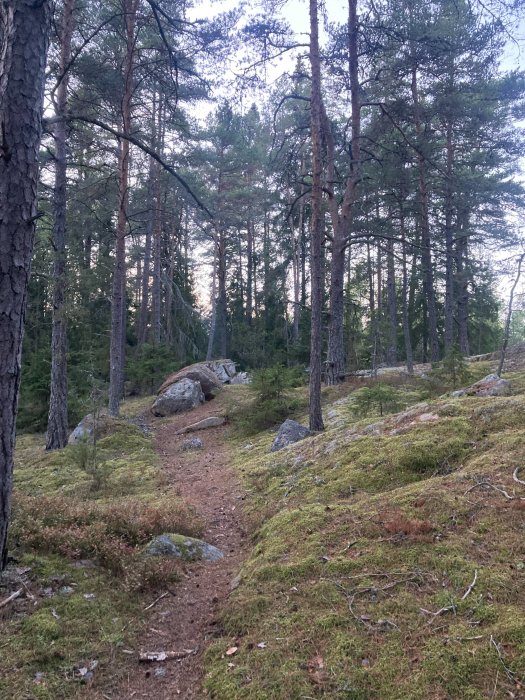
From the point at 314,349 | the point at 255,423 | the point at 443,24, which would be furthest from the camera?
the point at 443,24

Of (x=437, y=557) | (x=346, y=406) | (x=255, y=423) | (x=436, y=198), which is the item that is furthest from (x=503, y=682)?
(x=436, y=198)

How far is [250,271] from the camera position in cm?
3078

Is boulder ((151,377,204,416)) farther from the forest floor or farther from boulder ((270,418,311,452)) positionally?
the forest floor

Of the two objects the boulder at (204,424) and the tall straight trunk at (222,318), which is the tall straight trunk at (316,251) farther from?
the tall straight trunk at (222,318)

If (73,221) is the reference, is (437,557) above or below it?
below

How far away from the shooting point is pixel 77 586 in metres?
3.58

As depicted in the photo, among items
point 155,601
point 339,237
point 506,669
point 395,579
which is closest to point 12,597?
point 155,601

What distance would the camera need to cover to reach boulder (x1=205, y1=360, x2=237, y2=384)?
845 inches

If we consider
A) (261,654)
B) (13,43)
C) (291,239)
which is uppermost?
(291,239)

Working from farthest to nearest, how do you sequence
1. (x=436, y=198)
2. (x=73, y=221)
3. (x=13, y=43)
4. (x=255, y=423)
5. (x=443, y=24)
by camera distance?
(x=436, y=198) → (x=73, y=221) → (x=443, y=24) → (x=255, y=423) → (x=13, y=43)

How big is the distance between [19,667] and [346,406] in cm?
839

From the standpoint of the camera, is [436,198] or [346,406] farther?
[436,198]

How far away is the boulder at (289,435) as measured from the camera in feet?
27.6

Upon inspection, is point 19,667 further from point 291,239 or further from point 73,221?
point 291,239
